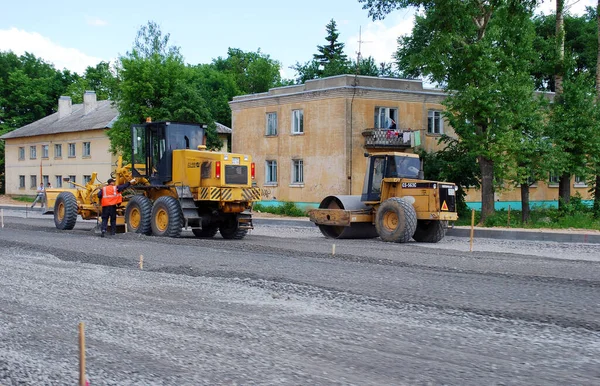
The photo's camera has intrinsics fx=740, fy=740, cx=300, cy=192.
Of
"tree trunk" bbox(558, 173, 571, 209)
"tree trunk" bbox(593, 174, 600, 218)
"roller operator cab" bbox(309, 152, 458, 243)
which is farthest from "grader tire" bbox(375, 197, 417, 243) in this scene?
"tree trunk" bbox(558, 173, 571, 209)

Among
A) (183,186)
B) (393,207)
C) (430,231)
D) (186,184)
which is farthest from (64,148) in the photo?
(393,207)

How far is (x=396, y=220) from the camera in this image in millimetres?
20750

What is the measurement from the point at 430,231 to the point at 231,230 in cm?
584

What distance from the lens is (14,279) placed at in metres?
12.2

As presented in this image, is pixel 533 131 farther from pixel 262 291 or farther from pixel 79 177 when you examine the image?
pixel 79 177

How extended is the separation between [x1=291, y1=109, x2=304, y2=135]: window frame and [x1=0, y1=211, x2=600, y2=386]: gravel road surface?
23390mm

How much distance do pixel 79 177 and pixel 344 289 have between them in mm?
50889

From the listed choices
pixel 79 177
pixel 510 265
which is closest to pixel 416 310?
pixel 510 265

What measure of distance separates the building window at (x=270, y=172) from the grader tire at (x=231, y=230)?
19.0 meters

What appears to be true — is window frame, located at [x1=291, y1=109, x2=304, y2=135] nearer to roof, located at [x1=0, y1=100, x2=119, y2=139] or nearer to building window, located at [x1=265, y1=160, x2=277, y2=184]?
building window, located at [x1=265, y1=160, x2=277, y2=184]

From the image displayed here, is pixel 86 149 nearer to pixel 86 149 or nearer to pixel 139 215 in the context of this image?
pixel 86 149

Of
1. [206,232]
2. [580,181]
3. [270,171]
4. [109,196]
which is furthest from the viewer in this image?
[270,171]

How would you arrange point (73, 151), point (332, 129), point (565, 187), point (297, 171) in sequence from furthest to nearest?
point (73, 151), point (297, 171), point (332, 129), point (565, 187)

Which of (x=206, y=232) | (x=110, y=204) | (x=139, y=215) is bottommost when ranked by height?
(x=206, y=232)
